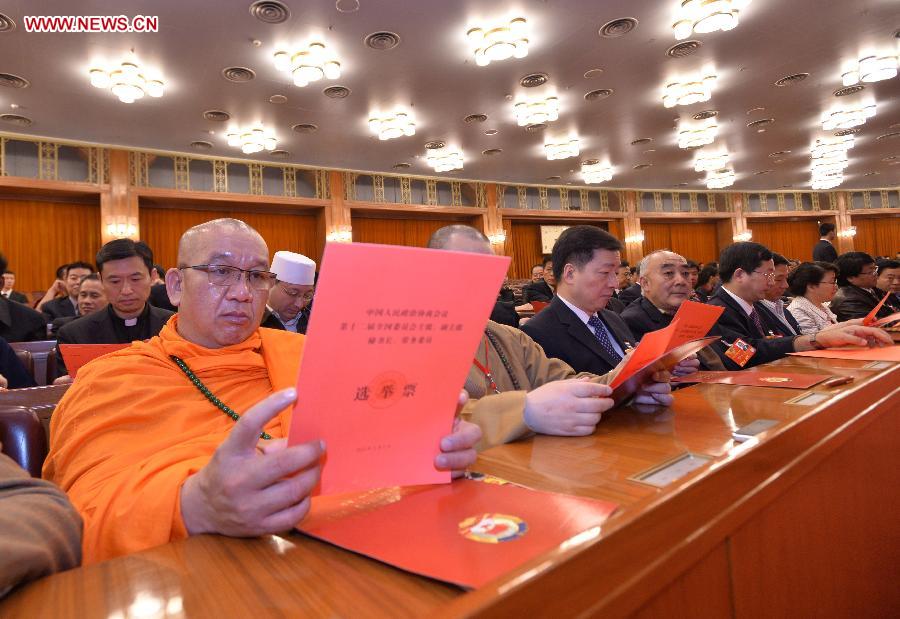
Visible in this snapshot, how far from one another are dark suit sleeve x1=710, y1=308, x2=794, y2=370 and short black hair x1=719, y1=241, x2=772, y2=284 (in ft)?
0.77

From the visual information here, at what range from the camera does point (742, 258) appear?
284 cm

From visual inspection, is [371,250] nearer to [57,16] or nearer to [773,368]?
[773,368]

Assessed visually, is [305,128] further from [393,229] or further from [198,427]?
[198,427]

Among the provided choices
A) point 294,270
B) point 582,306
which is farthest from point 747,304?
point 294,270

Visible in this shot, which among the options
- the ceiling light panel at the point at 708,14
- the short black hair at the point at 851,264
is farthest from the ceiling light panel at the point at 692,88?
the short black hair at the point at 851,264

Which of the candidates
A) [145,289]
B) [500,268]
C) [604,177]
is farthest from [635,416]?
[604,177]

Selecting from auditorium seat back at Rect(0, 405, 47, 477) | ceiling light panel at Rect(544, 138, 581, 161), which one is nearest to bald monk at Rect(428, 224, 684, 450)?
auditorium seat back at Rect(0, 405, 47, 477)

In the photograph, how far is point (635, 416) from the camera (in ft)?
3.57

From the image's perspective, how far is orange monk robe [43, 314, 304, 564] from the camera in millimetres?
765

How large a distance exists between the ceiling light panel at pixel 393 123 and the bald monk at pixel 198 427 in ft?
20.0

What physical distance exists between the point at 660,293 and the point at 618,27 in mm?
3677

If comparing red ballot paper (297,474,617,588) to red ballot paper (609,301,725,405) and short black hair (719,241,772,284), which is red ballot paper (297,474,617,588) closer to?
red ballot paper (609,301,725,405)

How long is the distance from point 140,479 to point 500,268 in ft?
2.18

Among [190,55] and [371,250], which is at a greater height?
[190,55]
